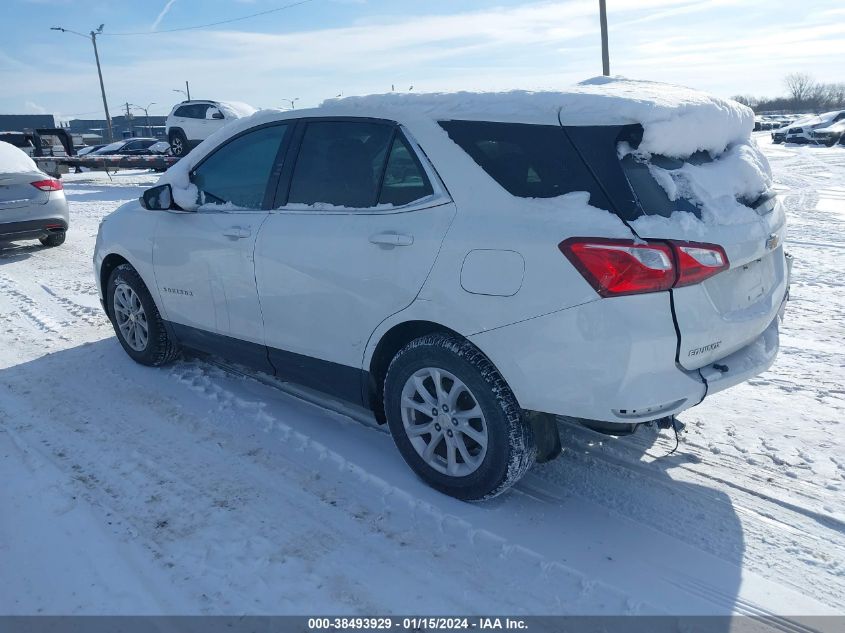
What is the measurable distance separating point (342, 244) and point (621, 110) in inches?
57.5

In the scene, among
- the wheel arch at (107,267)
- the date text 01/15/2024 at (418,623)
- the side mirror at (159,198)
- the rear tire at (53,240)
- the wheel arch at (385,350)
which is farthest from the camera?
the rear tire at (53,240)

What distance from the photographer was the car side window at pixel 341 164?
337cm

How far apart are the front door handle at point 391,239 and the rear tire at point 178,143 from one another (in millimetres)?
21037

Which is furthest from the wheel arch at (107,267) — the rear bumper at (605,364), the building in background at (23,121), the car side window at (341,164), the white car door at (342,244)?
the building in background at (23,121)

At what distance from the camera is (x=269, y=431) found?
391cm

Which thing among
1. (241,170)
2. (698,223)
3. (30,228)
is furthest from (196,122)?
(698,223)

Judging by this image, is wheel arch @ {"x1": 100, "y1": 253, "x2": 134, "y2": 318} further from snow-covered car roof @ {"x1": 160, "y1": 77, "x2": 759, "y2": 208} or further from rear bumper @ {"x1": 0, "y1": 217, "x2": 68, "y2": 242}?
rear bumper @ {"x1": 0, "y1": 217, "x2": 68, "y2": 242}

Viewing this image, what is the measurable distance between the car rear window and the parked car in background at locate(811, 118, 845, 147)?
31979 millimetres

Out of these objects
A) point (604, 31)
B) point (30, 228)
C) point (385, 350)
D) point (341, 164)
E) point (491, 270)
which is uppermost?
point (604, 31)

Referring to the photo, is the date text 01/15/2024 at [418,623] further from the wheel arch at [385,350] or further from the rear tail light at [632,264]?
the rear tail light at [632,264]

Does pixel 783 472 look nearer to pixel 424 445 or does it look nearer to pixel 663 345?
pixel 663 345

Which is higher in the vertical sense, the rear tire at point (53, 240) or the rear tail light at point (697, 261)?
the rear tail light at point (697, 261)

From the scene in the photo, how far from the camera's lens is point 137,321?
195 inches

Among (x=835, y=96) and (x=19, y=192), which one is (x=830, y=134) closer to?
(x=19, y=192)
